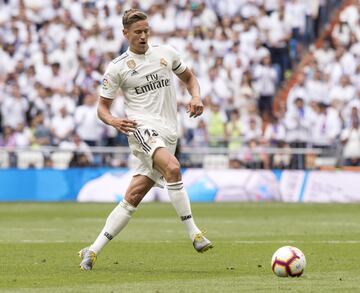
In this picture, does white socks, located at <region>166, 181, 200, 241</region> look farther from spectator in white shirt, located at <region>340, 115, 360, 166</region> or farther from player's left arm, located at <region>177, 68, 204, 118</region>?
spectator in white shirt, located at <region>340, 115, 360, 166</region>

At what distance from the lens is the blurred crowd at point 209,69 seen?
27.5 metres

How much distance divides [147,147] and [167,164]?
0.30 metres

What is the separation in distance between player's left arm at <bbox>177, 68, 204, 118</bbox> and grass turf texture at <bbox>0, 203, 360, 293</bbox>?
159cm

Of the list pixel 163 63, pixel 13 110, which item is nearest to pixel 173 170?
pixel 163 63

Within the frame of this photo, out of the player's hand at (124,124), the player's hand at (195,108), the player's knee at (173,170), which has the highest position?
the player's hand at (195,108)

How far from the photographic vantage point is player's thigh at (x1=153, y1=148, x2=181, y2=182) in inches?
447

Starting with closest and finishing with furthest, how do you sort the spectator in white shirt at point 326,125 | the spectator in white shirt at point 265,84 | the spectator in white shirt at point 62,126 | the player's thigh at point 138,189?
the player's thigh at point 138,189 → the spectator in white shirt at point 62,126 → the spectator in white shirt at point 326,125 → the spectator in white shirt at point 265,84

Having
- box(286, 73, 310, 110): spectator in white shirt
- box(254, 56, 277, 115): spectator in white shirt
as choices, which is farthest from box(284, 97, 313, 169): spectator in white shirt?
box(254, 56, 277, 115): spectator in white shirt

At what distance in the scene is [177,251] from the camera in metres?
13.4

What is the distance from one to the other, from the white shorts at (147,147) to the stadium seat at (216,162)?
1518 cm

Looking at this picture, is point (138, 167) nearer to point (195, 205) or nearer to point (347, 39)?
point (195, 205)

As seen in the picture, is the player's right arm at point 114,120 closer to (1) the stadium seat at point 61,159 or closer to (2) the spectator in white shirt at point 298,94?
(1) the stadium seat at point 61,159

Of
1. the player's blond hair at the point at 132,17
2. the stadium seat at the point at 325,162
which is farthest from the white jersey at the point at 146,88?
the stadium seat at the point at 325,162

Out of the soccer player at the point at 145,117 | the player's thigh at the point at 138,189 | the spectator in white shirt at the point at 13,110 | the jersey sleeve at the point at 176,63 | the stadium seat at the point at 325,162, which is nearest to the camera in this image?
the soccer player at the point at 145,117
